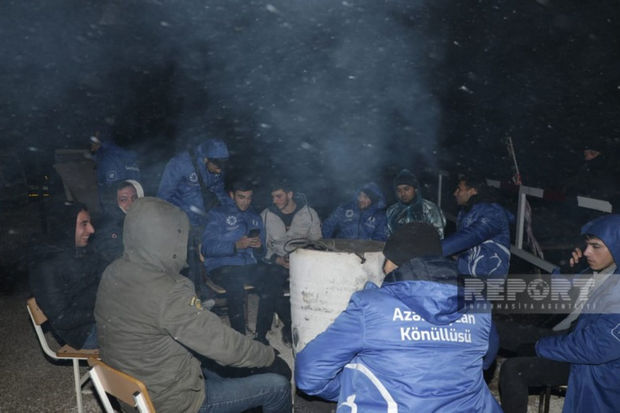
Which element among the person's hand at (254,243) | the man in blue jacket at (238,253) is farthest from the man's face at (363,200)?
the person's hand at (254,243)

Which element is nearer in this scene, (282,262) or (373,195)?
(282,262)

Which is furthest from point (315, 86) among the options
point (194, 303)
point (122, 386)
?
point (122, 386)

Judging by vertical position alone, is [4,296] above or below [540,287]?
below

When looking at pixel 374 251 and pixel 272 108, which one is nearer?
pixel 374 251

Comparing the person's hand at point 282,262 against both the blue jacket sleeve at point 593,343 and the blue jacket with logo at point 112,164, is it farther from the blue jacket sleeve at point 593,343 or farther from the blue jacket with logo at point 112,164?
the blue jacket sleeve at point 593,343

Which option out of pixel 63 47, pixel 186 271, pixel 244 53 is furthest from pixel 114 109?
pixel 186 271

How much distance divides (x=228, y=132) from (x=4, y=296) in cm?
548

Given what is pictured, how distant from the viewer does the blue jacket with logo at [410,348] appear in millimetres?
1803

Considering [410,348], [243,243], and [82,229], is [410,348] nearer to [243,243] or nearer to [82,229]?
[82,229]

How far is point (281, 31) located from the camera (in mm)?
9094

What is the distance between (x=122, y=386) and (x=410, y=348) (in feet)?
4.69

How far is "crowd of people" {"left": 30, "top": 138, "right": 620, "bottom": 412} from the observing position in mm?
1829

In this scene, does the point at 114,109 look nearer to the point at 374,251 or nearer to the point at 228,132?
the point at 228,132

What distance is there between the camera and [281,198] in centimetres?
557
